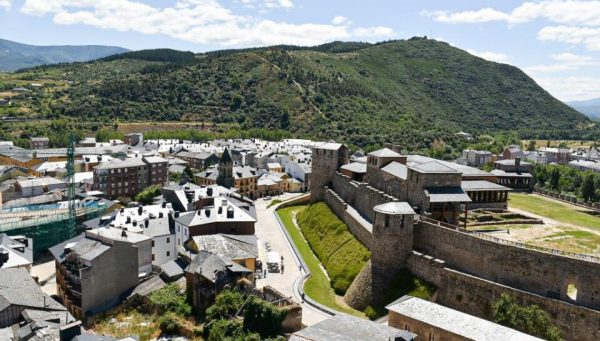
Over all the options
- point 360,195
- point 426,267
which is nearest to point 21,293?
point 426,267

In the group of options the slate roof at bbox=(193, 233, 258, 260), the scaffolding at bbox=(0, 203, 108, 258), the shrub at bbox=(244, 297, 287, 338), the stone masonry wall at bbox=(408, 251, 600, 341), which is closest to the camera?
the stone masonry wall at bbox=(408, 251, 600, 341)

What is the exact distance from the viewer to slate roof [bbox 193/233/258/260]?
4913cm

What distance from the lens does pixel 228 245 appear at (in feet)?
167

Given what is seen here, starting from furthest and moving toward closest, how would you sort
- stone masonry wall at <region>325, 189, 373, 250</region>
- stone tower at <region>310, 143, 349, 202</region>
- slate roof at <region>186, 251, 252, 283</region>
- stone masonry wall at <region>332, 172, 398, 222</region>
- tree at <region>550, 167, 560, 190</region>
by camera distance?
tree at <region>550, 167, 560, 190</region>
stone tower at <region>310, 143, 349, 202</region>
stone masonry wall at <region>332, 172, 398, 222</region>
stone masonry wall at <region>325, 189, 373, 250</region>
slate roof at <region>186, 251, 252, 283</region>

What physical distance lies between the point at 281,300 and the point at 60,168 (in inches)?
3146

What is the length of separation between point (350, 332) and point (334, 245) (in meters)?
26.2

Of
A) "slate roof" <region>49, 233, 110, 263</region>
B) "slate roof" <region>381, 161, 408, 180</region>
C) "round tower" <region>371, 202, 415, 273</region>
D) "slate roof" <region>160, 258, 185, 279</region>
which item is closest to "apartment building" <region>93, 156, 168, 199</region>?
"slate roof" <region>49, 233, 110, 263</region>

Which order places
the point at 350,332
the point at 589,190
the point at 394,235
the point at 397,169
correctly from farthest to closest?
the point at 589,190 → the point at 397,169 → the point at 394,235 → the point at 350,332

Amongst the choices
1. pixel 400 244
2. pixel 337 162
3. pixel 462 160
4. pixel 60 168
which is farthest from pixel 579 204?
pixel 60 168

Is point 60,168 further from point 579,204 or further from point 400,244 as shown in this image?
point 579,204

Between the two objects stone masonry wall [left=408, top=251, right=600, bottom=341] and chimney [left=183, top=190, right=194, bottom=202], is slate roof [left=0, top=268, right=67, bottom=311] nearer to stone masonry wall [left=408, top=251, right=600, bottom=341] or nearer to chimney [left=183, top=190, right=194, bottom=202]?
chimney [left=183, top=190, right=194, bottom=202]

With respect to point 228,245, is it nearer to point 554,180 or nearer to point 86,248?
point 86,248

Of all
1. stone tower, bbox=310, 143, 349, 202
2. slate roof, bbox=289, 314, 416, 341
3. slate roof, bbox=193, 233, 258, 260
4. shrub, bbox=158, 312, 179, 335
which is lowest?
shrub, bbox=158, 312, 179, 335

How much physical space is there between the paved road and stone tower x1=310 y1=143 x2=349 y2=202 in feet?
26.8
